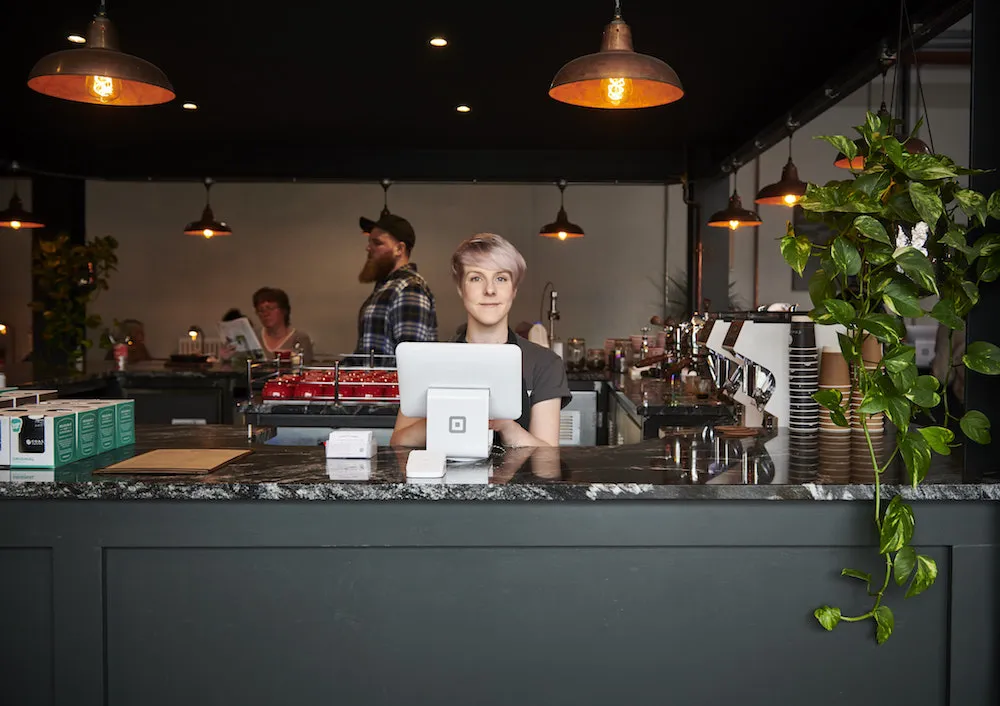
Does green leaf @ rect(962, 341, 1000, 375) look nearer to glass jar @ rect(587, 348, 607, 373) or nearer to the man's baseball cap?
the man's baseball cap

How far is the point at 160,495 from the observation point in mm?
2242

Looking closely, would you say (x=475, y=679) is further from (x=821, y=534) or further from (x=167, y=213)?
(x=167, y=213)

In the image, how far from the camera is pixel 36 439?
7.70 ft

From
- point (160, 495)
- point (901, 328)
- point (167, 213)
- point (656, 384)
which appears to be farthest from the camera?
point (167, 213)

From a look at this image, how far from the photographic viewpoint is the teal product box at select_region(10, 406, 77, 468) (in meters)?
2.32

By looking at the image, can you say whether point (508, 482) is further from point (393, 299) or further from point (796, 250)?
point (393, 299)

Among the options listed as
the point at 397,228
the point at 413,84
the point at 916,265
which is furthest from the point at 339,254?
the point at 916,265

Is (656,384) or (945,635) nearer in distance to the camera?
(945,635)

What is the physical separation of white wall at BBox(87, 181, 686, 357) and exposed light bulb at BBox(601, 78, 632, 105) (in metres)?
8.08

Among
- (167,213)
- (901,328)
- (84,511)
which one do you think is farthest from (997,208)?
(167,213)

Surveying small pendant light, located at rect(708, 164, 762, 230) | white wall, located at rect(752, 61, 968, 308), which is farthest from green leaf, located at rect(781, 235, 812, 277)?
white wall, located at rect(752, 61, 968, 308)

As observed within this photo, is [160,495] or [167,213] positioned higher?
[167,213]

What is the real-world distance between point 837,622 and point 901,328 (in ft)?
2.44

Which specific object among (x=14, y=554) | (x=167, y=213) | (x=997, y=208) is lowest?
(x=14, y=554)
